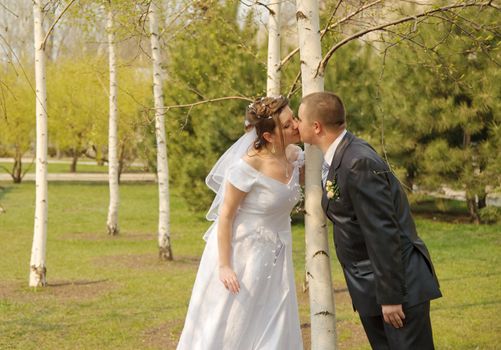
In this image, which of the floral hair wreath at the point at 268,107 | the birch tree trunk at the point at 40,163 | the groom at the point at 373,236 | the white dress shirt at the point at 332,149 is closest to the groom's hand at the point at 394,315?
the groom at the point at 373,236

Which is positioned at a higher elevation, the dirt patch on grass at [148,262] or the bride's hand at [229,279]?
the bride's hand at [229,279]

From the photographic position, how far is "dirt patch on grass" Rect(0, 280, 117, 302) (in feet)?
32.6

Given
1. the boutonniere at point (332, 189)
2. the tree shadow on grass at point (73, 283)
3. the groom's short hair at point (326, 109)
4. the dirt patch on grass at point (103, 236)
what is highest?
the groom's short hair at point (326, 109)

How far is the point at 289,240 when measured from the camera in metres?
4.82

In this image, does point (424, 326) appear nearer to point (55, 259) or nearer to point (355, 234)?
point (355, 234)

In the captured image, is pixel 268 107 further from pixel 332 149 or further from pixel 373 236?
pixel 373 236

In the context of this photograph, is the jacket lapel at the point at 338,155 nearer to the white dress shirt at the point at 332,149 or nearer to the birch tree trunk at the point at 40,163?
the white dress shirt at the point at 332,149

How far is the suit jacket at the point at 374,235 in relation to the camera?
3607 millimetres

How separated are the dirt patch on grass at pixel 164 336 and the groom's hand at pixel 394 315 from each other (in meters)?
3.83

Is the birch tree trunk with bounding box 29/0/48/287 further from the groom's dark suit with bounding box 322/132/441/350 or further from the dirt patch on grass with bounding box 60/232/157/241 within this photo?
the groom's dark suit with bounding box 322/132/441/350

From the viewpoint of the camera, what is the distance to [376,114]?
18.9 m

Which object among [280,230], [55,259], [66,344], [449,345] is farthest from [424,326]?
[55,259]

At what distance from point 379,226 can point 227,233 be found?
1.20m

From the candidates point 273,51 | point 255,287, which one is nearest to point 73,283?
point 273,51
